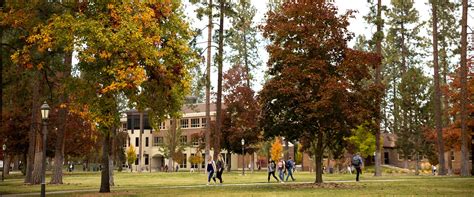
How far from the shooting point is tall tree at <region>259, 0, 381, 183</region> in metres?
25.1

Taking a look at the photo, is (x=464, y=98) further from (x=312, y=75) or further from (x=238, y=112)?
(x=238, y=112)

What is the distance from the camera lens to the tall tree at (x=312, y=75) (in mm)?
25141

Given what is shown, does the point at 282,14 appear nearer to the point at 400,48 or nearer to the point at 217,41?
the point at 217,41

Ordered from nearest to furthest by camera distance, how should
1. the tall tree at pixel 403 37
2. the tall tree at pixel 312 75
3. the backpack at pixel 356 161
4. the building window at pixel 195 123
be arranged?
Answer: the tall tree at pixel 312 75, the backpack at pixel 356 161, the tall tree at pixel 403 37, the building window at pixel 195 123

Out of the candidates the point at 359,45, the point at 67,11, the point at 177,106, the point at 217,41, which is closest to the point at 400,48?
the point at 359,45

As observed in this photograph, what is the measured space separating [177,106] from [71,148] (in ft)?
122

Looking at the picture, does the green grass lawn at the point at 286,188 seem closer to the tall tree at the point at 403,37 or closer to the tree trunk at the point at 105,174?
the tree trunk at the point at 105,174

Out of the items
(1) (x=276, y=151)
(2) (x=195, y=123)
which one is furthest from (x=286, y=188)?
(2) (x=195, y=123)

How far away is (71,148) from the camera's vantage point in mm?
57000

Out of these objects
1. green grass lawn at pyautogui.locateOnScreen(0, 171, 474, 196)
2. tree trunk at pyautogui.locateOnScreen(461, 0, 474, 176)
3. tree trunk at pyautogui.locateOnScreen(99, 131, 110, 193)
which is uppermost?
tree trunk at pyautogui.locateOnScreen(461, 0, 474, 176)

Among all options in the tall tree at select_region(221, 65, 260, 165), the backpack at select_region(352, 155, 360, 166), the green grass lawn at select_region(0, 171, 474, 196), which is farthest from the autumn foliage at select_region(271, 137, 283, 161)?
the green grass lawn at select_region(0, 171, 474, 196)

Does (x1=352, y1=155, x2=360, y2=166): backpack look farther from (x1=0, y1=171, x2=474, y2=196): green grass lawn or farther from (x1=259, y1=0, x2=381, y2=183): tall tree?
(x1=259, y1=0, x2=381, y2=183): tall tree

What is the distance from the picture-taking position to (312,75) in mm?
24859

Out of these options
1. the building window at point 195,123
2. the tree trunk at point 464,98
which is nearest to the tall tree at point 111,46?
the tree trunk at point 464,98
